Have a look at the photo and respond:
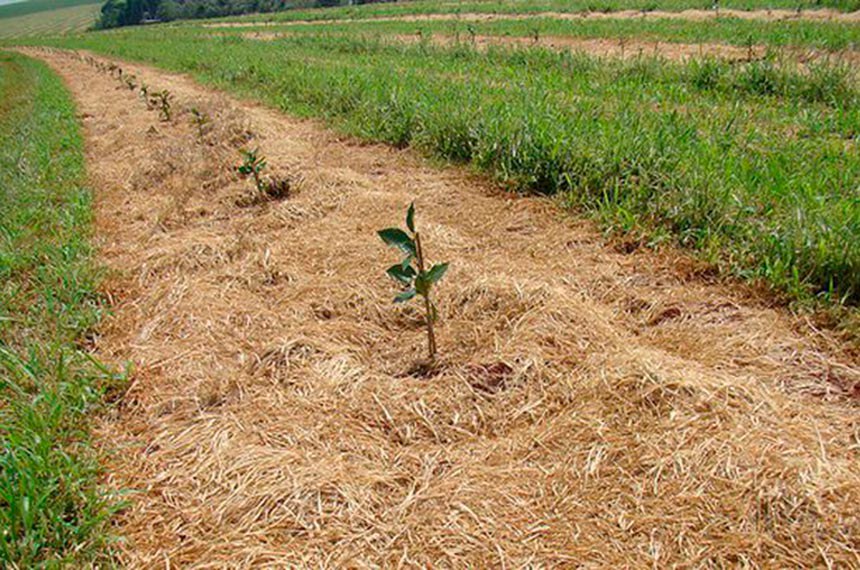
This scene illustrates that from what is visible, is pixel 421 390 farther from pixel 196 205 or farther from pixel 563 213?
pixel 196 205

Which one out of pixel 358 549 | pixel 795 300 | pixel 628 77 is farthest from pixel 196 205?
pixel 628 77

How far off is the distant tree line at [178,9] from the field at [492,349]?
71.9 m

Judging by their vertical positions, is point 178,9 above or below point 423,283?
above

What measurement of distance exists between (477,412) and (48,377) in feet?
6.31

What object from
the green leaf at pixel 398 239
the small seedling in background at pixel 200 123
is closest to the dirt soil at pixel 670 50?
the small seedling in background at pixel 200 123

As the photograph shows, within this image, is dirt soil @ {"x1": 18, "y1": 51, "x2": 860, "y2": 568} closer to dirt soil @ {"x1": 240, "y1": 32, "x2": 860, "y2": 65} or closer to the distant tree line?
dirt soil @ {"x1": 240, "y1": 32, "x2": 860, "y2": 65}

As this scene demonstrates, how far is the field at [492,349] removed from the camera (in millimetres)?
1709

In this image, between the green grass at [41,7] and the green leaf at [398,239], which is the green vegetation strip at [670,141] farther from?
the green grass at [41,7]

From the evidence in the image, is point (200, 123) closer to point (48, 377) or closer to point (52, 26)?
point (48, 377)

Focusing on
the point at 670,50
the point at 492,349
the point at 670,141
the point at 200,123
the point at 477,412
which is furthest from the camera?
the point at 670,50

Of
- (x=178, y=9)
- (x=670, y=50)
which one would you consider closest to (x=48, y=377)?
(x=670, y=50)

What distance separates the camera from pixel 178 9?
74438 mm

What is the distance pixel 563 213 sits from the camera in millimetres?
3980

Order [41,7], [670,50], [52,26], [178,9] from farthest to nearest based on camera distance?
A: [41,7] → [52,26] → [178,9] → [670,50]
